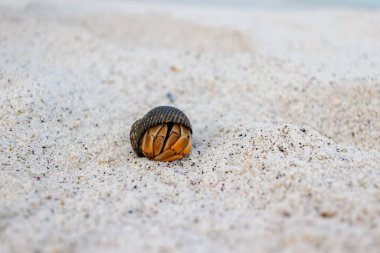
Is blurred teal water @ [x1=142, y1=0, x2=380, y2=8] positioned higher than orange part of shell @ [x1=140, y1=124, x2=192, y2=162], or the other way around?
blurred teal water @ [x1=142, y1=0, x2=380, y2=8]

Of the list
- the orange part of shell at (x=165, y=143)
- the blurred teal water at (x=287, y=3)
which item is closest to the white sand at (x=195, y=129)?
the orange part of shell at (x=165, y=143)

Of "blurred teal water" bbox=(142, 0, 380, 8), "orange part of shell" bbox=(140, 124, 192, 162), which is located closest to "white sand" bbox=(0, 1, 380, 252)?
"orange part of shell" bbox=(140, 124, 192, 162)

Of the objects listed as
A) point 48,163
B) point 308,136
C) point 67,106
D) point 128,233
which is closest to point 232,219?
point 128,233

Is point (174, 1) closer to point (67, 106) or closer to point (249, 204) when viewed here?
point (67, 106)

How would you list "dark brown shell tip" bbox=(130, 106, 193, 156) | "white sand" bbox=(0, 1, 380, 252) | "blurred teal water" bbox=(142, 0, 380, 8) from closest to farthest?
"white sand" bbox=(0, 1, 380, 252) → "dark brown shell tip" bbox=(130, 106, 193, 156) → "blurred teal water" bbox=(142, 0, 380, 8)

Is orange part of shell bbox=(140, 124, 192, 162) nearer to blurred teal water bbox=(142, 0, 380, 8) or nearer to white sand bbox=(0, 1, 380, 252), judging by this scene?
white sand bbox=(0, 1, 380, 252)

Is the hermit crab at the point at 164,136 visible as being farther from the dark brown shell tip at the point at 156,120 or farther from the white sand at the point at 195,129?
the white sand at the point at 195,129
